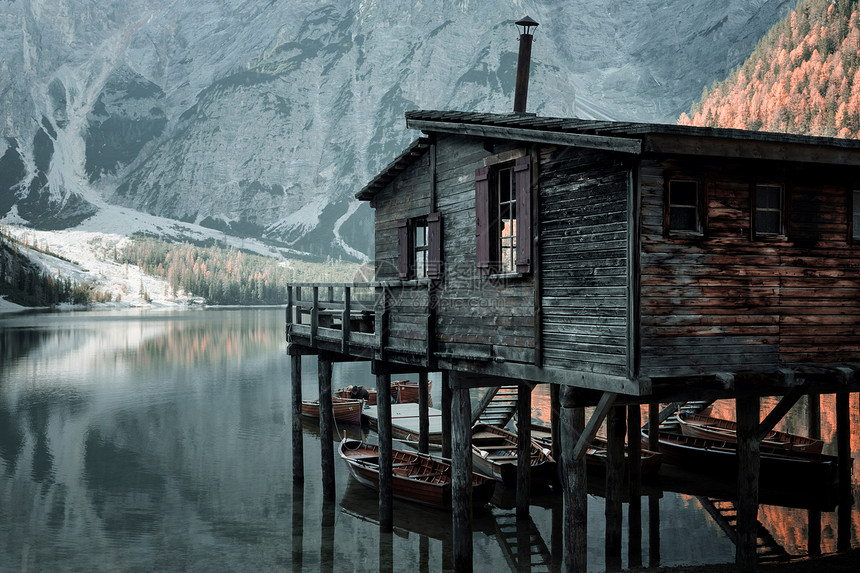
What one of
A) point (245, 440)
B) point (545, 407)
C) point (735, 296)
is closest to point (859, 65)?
point (545, 407)

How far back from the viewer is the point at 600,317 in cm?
1262

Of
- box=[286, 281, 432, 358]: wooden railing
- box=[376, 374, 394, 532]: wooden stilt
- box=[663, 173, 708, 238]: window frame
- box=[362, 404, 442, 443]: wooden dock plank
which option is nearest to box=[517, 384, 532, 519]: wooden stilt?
box=[376, 374, 394, 532]: wooden stilt

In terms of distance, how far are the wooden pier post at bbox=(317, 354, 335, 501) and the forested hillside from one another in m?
99.1

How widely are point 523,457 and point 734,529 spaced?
568 centimetres

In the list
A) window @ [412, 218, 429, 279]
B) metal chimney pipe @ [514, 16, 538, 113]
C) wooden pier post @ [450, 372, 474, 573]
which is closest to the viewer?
wooden pier post @ [450, 372, 474, 573]

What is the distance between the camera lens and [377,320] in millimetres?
19125

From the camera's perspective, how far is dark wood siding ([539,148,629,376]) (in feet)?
40.4

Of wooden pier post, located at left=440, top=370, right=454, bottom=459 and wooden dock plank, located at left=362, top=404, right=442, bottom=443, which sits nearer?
wooden pier post, located at left=440, top=370, right=454, bottom=459

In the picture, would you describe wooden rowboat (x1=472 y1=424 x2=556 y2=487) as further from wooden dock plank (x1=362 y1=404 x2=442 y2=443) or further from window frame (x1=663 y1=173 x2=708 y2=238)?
window frame (x1=663 y1=173 x2=708 y2=238)

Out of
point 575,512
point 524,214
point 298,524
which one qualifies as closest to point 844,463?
point 575,512

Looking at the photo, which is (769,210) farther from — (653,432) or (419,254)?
(653,432)

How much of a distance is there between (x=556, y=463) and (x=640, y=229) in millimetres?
12058

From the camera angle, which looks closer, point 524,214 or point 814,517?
point 524,214

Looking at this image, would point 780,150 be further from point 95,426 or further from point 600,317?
point 95,426
